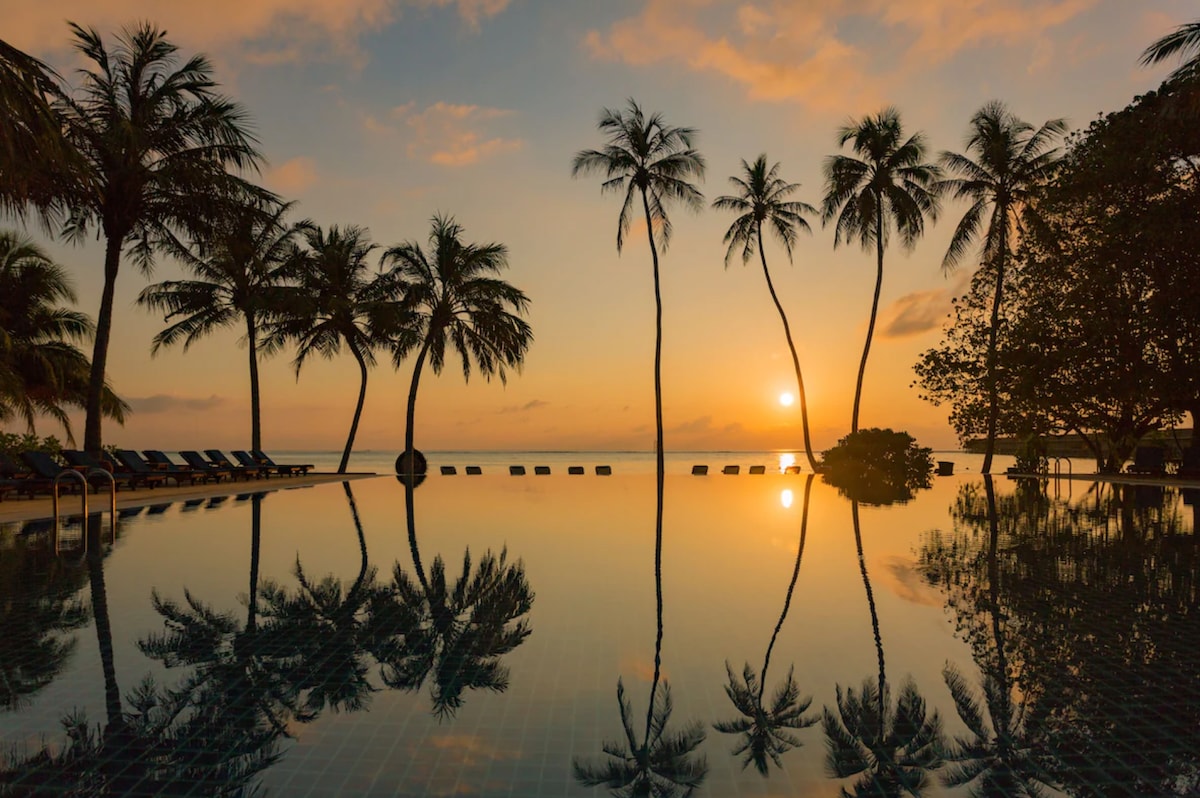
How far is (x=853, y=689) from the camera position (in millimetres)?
4512

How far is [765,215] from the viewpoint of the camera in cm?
2936

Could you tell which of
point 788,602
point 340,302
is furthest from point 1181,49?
point 340,302

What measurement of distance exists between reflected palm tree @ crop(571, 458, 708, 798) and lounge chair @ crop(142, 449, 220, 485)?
20094 mm

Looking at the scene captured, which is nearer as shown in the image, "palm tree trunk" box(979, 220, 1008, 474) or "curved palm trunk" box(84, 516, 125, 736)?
"curved palm trunk" box(84, 516, 125, 736)

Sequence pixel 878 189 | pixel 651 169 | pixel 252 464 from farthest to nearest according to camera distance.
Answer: pixel 878 189
pixel 651 169
pixel 252 464

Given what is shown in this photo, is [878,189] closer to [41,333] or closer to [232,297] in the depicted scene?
[232,297]

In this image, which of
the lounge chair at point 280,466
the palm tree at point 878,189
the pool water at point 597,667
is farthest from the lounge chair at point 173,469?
the palm tree at point 878,189

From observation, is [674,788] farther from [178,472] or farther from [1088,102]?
[1088,102]

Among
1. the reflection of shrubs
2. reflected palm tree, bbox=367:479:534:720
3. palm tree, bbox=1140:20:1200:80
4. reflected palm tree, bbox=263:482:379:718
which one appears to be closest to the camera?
reflected palm tree, bbox=263:482:379:718

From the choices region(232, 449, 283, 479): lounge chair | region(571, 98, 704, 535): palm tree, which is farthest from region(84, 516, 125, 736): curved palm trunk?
region(571, 98, 704, 535): palm tree

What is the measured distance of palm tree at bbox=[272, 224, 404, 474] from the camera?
2658 cm

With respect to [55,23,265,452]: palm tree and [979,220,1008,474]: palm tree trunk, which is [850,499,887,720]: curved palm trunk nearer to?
[55,23,265,452]: palm tree

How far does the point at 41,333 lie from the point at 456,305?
1367cm

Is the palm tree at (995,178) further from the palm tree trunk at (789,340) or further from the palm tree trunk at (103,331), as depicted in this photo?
the palm tree trunk at (103,331)
